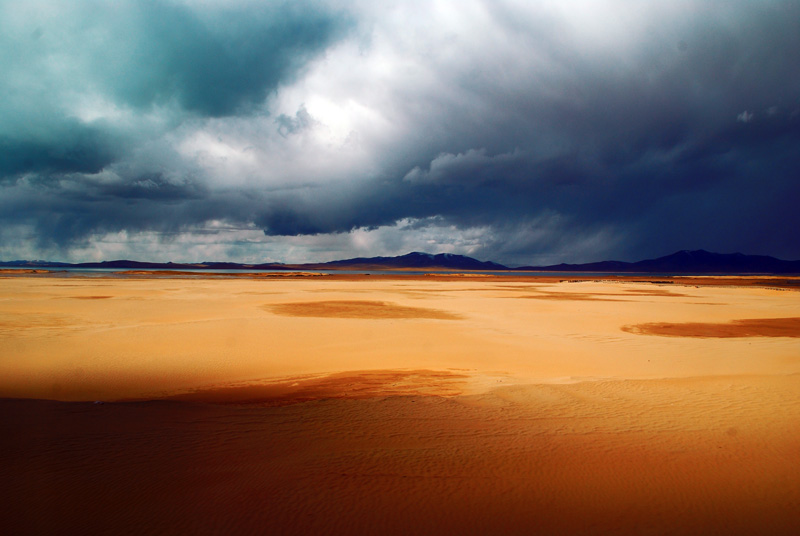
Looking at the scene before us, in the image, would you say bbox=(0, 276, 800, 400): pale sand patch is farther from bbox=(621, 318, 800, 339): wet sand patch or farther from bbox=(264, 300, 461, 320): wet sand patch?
bbox=(621, 318, 800, 339): wet sand patch

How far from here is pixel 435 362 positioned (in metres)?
14.3

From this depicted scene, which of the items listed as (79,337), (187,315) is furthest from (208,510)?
(187,315)

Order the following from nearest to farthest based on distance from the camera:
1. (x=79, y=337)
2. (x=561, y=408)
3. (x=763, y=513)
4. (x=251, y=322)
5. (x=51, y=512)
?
1. (x=51, y=512)
2. (x=763, y=513)
3. (x=561, y=408)
4. (x=79, y=337)
5. (x=251, y=322)

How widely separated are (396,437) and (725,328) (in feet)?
71.1

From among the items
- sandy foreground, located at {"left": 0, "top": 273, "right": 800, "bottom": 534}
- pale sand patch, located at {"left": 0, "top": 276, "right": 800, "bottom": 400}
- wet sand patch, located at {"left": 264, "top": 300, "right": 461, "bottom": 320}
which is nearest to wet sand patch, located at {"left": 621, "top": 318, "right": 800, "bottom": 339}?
pale sand patch, located at {"left": 0, "top": 276, "right": 800, "bottom": 400}

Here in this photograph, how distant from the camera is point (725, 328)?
858 inches

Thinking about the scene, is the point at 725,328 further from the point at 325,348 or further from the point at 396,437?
the point at 396,437

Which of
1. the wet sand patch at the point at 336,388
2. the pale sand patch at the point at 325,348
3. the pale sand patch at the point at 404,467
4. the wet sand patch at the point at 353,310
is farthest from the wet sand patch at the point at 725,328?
the wet sand patch at the point at 336,388

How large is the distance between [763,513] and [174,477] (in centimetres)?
785

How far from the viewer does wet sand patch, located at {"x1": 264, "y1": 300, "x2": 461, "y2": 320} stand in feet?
85.3

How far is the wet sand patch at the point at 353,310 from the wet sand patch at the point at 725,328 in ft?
32.7

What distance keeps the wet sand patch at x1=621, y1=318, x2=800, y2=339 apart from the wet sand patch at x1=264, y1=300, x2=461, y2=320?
393 inches

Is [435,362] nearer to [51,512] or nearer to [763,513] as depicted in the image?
[763,513]

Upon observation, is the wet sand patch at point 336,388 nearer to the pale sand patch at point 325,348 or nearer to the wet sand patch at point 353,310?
the pale sand patch at point 325,348
